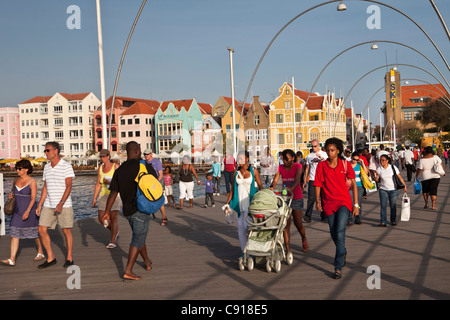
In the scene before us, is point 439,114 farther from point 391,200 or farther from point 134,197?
point 134,197

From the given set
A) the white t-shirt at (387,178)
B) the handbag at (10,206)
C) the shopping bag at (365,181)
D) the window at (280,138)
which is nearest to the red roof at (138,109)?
the window at (280,138)

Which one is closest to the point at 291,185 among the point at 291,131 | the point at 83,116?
the point at 291,131

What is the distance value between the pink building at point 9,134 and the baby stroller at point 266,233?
371ft

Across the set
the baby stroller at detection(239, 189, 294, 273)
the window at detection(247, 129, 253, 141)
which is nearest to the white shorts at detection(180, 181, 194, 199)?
the baby stroller at detection(239, 189, 294, 273)

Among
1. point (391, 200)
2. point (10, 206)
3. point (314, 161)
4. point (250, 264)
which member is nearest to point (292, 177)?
point (250, 264)

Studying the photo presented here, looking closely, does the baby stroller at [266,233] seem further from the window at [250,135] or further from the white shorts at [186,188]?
A: the window at [250,135]

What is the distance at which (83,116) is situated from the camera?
335 feet

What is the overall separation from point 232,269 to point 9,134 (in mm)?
114226

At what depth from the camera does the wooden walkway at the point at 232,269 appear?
21.5ft

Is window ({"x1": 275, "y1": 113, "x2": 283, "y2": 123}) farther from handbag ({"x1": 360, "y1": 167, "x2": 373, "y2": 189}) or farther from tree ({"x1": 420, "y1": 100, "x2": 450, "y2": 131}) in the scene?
handbag ({"x1": 360, "y1": 167, "x2": 373, "y2": 189})

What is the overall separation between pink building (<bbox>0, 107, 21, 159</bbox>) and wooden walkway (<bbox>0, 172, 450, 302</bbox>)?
4234 inches

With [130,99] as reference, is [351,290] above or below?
below
